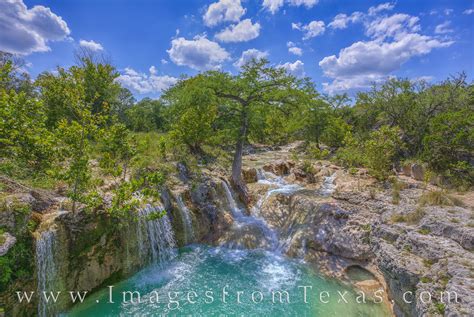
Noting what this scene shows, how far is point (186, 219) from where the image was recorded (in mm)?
9711

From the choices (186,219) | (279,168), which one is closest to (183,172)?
(186,219)

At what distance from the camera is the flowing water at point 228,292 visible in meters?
6.12

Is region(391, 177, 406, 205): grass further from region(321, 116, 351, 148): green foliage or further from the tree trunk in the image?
region(321, 116, 351, 148): green foliage

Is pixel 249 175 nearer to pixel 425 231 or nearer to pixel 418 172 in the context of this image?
pixel 418 172

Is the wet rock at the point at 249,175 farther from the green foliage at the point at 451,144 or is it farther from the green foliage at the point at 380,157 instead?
the green foliage at the point at 451,144

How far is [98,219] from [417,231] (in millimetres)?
9081

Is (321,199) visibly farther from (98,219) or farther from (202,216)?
(98,219)

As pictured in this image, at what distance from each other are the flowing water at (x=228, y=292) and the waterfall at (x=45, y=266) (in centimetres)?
72

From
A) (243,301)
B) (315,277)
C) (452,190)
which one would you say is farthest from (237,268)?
(452,190)

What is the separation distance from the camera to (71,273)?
20.0 feet

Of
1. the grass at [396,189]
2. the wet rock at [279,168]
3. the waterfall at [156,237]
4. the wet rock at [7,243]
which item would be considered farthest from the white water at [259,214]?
the wet rock at [7,243]

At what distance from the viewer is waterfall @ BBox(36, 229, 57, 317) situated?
532 cm

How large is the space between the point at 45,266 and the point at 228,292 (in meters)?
4.73

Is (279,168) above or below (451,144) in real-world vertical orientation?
below
